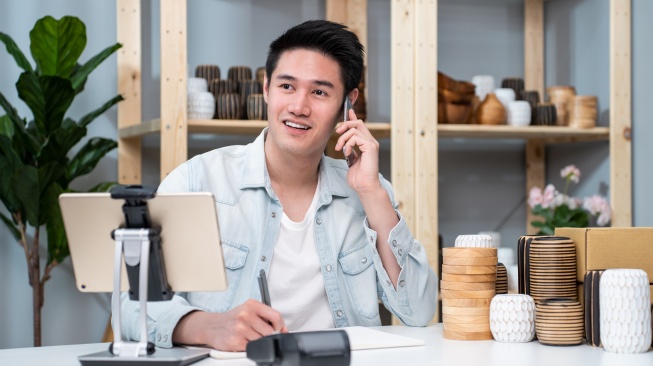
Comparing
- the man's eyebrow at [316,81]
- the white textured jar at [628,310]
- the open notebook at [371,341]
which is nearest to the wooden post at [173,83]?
the man's eyebrow at [316,81]

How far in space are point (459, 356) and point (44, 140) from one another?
2.15 metres

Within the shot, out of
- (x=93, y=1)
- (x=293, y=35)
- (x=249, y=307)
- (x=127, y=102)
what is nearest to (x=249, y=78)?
(x=127, y=102)

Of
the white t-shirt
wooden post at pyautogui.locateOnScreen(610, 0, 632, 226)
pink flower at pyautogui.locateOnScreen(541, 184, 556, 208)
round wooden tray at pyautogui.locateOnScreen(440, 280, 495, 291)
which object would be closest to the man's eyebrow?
the white t-shirt

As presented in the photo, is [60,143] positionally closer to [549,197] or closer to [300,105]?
[300,105]

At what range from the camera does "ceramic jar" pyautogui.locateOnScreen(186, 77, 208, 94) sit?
319 cm

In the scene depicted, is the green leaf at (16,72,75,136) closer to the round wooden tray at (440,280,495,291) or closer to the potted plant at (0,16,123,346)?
the potted plant at (0,16,123,346)

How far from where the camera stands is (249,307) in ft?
4.92

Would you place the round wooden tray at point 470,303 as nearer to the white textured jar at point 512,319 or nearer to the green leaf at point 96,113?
the white textured jar at point 512,319

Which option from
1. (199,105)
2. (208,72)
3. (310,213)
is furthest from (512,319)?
(208,72)

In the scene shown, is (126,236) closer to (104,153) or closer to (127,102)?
(104,153)

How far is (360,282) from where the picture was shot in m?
2.04

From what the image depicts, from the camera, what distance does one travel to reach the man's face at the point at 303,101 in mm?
2021

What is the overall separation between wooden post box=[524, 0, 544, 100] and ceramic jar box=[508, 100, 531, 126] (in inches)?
21.1

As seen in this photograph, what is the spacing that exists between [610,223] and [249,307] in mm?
2584
